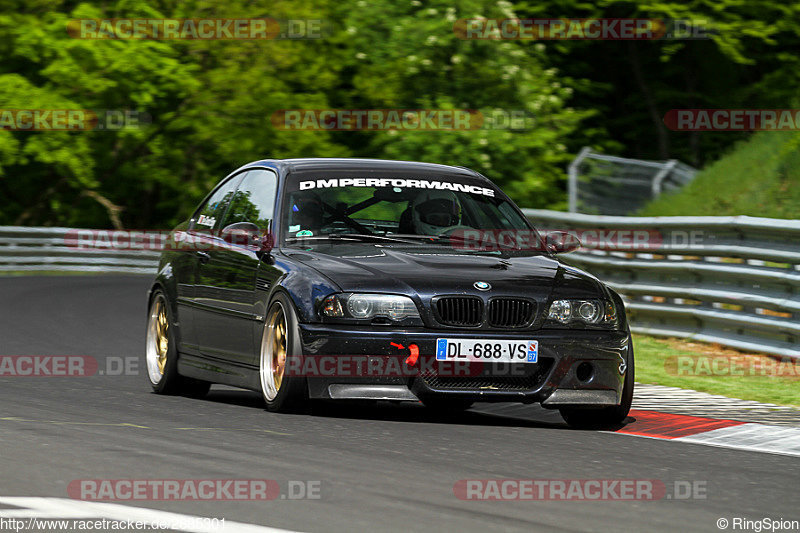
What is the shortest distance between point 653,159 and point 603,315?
24.6m

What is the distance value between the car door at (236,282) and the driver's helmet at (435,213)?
906mm

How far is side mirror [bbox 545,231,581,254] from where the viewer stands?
9562mm

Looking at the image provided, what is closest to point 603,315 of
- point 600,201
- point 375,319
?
point 375,319

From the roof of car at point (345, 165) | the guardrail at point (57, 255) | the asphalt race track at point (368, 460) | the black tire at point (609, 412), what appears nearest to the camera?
the asphalt race track at point (368, 460)

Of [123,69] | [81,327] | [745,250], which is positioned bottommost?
[81,327]

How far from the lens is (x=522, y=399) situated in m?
8.36

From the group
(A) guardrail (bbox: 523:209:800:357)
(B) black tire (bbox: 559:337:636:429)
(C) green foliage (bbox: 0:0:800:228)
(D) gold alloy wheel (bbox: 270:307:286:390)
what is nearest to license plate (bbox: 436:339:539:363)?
(B) black tire (bbox: 559:337:636:429)

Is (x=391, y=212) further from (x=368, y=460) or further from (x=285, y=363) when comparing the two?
(x=368, y=460)

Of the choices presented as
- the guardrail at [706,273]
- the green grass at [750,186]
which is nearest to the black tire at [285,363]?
the guardrail at [706,273]

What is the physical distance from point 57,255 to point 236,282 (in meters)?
22.6

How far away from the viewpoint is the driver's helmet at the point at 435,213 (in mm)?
9539

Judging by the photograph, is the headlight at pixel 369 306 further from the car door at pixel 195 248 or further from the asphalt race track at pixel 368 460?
the car door at pixel 195 248

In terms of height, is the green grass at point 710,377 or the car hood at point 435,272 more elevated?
the car hood at point 435,272

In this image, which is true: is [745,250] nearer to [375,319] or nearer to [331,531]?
[375,319]
